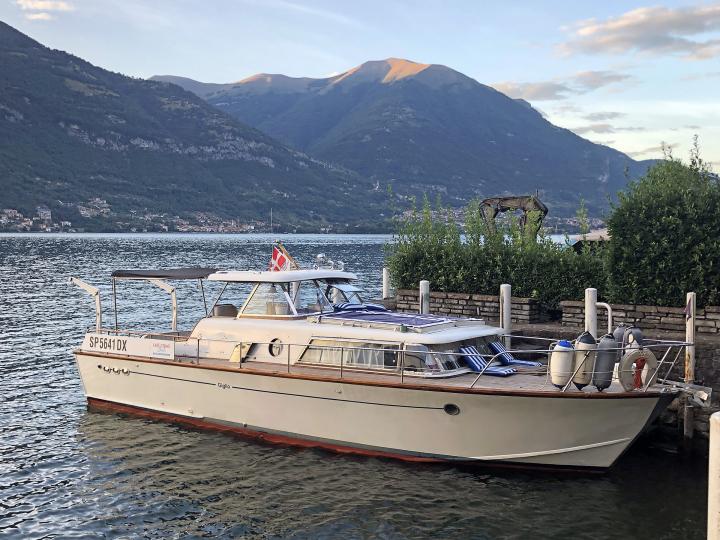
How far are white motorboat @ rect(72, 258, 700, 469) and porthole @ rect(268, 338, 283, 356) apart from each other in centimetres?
3

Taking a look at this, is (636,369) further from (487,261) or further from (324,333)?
(487,261)

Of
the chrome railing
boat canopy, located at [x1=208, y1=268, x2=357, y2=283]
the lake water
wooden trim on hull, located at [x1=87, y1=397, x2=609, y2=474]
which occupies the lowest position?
the lake water

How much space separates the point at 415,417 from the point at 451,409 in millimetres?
770

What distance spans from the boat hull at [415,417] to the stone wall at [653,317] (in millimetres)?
4882

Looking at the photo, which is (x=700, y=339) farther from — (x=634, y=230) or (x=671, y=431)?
(x=634, y=230)

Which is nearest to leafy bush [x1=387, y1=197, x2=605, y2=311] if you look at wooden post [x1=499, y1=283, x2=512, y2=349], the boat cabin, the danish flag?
wooden post [x1=499, y1=283, x2=512, y2=349]

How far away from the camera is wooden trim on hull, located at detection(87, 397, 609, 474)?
42.8 feet

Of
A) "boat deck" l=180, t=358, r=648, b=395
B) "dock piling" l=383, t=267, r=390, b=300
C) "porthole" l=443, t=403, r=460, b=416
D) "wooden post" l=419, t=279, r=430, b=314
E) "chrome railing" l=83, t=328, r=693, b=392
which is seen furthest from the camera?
"dock piling" l=383, t=267, r=390, b=300

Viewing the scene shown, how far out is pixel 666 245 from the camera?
1750cm

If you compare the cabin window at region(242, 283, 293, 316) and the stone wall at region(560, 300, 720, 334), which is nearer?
the cabin window at region(242, 283, 293, 316)

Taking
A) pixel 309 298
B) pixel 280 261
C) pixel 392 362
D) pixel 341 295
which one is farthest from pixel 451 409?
pixel 280 261

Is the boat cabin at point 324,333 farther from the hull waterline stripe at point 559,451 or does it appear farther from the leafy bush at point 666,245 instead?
the leafy bush at point 666,245

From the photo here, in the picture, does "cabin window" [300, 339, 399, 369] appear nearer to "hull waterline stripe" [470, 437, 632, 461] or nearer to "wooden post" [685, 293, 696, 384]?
"hull waterline stripe" [470, 437, 632, 461]

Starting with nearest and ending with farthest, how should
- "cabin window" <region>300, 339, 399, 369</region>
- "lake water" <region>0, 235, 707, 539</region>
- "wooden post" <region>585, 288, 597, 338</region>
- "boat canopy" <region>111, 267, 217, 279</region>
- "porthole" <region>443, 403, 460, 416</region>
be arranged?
"lake water" <region>0, 235, 707, 539</region>
"porthole" <region>443, 403, 460, 416</region>
"cabin window" <region>300, 339, 399, 369</region>
"wooden post" <region>585, 288, 597, 338</region>
"boat canopy" <region>111, 267, 217, 279</region>
